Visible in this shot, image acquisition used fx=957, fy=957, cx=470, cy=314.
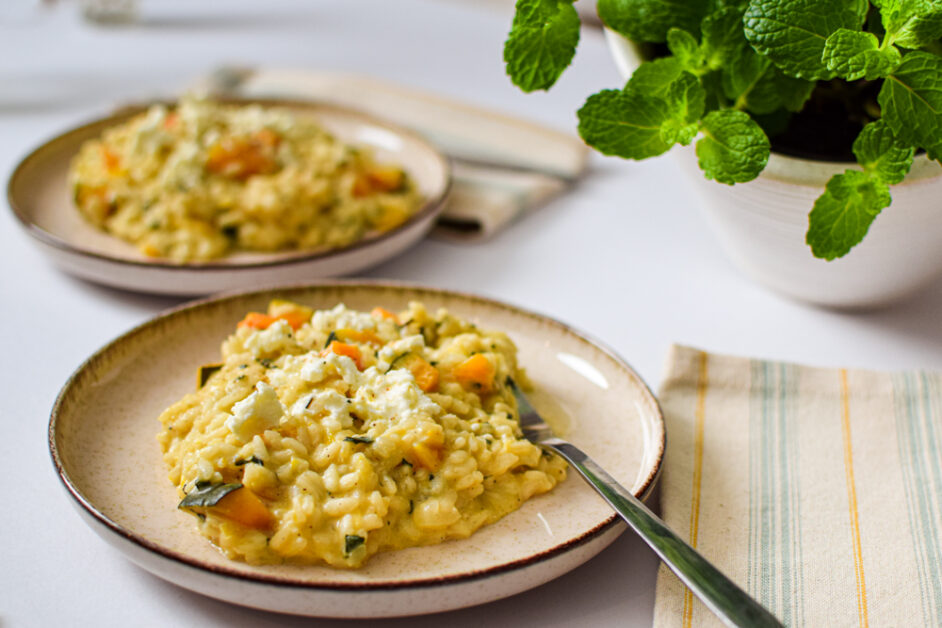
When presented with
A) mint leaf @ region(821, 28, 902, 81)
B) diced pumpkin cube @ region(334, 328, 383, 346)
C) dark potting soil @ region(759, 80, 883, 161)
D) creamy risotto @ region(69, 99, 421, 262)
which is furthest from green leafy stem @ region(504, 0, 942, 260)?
creamy risotto @ region(69, 99, 421, 262)

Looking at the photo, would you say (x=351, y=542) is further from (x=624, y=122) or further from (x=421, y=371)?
(x=624, y=122)

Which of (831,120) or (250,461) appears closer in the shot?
(250,461)

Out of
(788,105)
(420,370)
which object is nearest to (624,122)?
(788,105)

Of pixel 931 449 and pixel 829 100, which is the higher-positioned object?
pixel 829 100

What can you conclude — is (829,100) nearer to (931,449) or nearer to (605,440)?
(931,449)

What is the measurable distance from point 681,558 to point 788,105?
2.95 ft

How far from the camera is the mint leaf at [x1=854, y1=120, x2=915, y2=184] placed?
5.10 feet

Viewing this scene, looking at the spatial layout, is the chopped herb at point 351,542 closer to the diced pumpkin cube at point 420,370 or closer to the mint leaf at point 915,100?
the diced pumpkin cube at point 420,370

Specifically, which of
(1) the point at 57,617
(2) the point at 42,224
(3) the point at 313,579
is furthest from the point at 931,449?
(2) the point at 42,224

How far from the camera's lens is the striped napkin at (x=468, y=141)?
8.21 ft

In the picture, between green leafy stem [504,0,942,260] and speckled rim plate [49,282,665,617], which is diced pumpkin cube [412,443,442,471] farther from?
green leafy stem [504,0,942,260]

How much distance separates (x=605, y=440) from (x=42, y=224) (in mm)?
1433

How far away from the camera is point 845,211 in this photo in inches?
63.4

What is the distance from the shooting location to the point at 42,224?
7.25 ft
